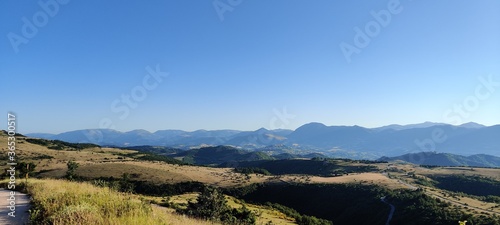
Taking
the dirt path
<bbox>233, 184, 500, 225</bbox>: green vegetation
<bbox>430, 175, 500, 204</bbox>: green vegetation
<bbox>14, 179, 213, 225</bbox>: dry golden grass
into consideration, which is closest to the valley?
<bbox>233, 184, 500, 225</bbox>: green vegetation

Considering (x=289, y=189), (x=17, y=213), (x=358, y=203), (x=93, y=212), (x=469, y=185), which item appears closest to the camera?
(x=93, y=212)

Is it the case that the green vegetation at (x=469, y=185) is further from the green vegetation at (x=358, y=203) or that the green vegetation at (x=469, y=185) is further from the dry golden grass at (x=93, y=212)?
the dry golden grass at (x=93, y=212)

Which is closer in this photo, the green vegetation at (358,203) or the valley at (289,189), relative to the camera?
the green vegetation at (358,203)


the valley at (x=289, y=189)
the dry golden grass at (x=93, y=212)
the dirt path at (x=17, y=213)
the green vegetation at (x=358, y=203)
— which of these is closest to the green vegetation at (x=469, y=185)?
the valley at (x=289, y=189)

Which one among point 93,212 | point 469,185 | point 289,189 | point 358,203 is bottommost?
point 469,185

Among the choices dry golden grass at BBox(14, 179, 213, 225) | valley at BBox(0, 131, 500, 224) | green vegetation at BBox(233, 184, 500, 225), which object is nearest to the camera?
dry golden grass at BBox(14, 179, 213, 225)

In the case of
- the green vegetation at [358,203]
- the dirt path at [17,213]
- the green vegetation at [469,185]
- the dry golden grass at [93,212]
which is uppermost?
the dry golden grass at [93,212]

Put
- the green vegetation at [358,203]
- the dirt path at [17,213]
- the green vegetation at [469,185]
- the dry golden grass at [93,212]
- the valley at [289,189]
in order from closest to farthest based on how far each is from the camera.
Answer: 1. the dry golden grass at [93,212]
2. the dirt path at [17,213]
3. the green vegetation at [358,203]
4. the valley at [289,189]
5. the green vegetation at [469,185]

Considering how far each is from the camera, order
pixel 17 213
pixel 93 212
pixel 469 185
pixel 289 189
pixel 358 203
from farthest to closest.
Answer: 1. pixel 469 185
2. pixel 289 189
3. pixel 358 203
4. pixel 17 213
5. pixel 93 212

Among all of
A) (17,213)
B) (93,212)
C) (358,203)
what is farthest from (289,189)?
(93,212)

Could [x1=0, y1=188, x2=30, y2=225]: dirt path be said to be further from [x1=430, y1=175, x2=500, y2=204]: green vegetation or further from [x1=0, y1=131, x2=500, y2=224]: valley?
[x1=430, y1=175, x2=500, y2=204]: green vegetation

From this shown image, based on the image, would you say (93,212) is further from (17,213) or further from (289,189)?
(289,189)

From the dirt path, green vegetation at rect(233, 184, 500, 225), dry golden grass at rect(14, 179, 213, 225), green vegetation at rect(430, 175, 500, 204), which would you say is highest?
dry golden grass at rect(14, 179, 213, 225)

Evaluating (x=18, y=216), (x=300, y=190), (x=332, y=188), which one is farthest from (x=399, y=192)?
(x=18, y=216)
